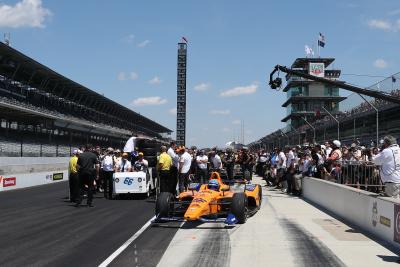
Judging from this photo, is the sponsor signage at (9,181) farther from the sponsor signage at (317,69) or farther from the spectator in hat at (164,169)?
the sponsor signage at (317,69)

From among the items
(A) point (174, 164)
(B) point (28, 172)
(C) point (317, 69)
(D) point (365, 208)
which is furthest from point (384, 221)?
(C) point (317, 69)

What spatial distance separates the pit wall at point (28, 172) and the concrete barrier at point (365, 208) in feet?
49.2

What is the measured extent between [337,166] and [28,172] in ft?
61.5

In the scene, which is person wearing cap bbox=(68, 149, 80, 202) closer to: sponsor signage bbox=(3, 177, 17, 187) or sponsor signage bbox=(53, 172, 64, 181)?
sponsor signage bbox=(3, 177, 17, 187)

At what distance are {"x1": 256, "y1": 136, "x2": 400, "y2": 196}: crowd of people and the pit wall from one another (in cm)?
1229

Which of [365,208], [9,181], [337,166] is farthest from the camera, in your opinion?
[9,181]

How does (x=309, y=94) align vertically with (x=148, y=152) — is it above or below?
above

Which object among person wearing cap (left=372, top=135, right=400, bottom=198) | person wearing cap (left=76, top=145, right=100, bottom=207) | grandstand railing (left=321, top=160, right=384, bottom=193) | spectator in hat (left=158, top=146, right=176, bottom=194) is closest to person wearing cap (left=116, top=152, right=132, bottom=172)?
person wearing cap (left=76, top=145, right=100, bottom=207)

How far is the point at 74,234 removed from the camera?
9.73m

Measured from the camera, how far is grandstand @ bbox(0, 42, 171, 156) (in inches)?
1292

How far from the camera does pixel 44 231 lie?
10.2 metres

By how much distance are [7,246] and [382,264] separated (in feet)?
19.6

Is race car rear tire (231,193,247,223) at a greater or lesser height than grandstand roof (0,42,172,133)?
lesser

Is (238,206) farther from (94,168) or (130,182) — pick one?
(130,182)
